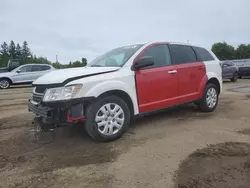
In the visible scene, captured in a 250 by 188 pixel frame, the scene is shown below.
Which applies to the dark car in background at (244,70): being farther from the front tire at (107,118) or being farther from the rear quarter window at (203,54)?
the front tire at (107,118)

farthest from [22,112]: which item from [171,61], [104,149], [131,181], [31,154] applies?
[131,181]

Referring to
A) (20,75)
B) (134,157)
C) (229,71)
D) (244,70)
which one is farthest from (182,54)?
(244,70)

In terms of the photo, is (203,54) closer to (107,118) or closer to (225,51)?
(107,118)

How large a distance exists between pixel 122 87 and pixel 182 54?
1.88 metres

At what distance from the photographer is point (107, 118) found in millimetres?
3695

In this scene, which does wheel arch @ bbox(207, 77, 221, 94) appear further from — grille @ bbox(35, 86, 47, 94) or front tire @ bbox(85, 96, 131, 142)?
grille @ bbox(35, 86, 47, 94)

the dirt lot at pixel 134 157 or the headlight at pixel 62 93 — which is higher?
the headlight at pixel 62 93

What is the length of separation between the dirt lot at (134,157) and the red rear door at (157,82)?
48 centimetres

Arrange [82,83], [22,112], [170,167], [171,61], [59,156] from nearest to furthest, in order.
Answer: [170,167] < [59,156] < [82,83] < [171,61] < [22,112]

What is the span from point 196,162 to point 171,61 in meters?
2.33

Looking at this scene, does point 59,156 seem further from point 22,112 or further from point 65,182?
point 22,112

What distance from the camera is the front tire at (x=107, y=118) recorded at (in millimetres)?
3535

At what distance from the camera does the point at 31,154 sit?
3348mm

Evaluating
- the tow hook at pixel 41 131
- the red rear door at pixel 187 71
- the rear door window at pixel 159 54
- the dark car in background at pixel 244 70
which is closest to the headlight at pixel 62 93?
the tow hook at pixel 41 131
